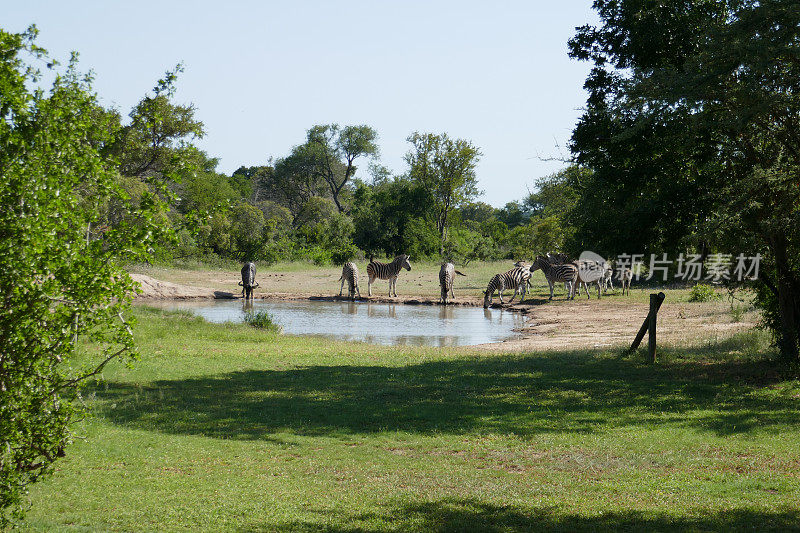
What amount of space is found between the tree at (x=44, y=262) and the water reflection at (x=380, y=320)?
1707 centimetres

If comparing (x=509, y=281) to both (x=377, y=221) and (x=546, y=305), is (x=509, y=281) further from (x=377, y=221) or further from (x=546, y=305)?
(x=377, y=221)

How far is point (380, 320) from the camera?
29406 millimetres

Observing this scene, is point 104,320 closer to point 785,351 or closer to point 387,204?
point 785,351

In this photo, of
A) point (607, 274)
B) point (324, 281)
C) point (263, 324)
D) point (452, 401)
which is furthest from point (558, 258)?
point (452, 401)

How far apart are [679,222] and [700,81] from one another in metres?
3.53

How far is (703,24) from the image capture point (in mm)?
15062

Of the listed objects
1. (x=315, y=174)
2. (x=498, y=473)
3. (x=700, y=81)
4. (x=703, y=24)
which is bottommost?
(x=498, y=473)

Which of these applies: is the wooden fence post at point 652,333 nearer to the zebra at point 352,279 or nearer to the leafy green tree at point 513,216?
the zebra at point 352,279

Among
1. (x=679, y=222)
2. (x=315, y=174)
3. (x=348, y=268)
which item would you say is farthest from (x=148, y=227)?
(x=315, y=174)

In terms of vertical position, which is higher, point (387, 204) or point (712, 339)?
point (387, 204)

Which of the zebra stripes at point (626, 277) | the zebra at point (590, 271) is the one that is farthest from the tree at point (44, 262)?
the zebra stripes at point (626, 277)

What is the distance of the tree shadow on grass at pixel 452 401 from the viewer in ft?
36.0

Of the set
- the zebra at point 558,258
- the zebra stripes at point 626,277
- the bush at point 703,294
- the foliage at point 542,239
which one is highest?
the foliage at point 542,239

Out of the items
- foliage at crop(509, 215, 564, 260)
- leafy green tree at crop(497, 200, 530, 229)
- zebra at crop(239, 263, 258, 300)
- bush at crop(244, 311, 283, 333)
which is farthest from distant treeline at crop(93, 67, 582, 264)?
leafy green tree at crop(497, 200, 530, 229)
